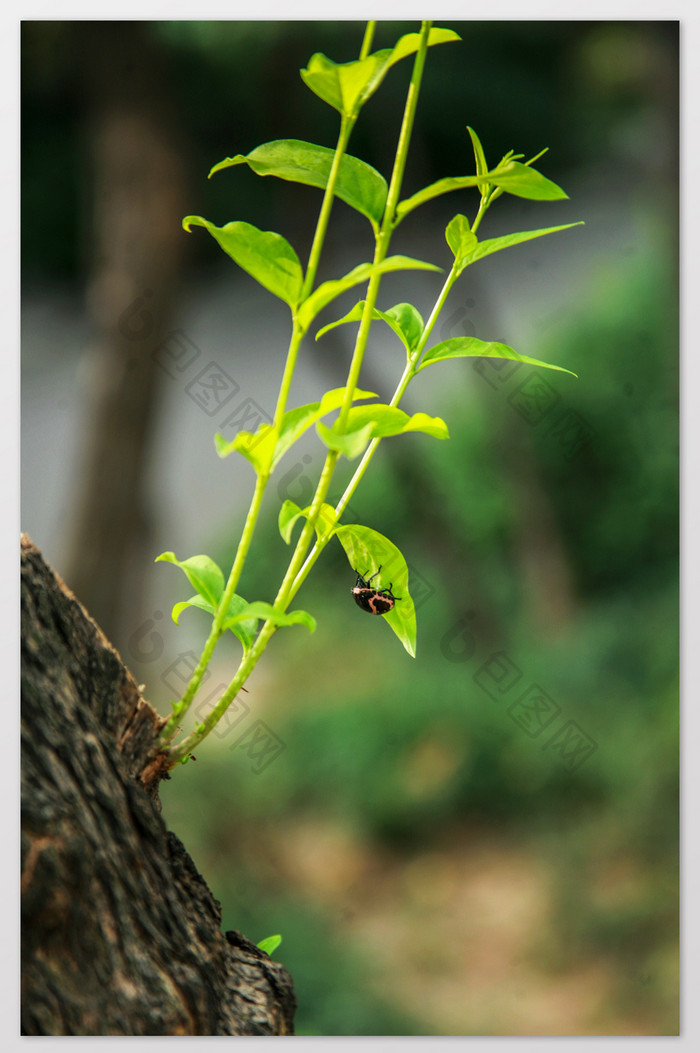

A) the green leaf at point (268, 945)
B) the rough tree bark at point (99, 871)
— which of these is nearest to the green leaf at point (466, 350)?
the rough tree bark at point (99, 871)

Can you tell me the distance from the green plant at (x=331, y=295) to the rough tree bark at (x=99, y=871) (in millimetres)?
44

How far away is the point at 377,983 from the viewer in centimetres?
131

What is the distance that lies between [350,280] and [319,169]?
0.32ft

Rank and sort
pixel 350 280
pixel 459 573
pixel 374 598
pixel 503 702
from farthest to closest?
pixel 459 573, pixel 503 702, pixel 374 598, pixel 350 280

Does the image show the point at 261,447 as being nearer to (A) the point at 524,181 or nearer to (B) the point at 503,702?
(A) the point at 524,181

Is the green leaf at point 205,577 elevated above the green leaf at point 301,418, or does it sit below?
below

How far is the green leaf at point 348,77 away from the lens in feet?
1.27

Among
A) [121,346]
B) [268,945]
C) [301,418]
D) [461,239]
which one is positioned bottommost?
[268,945]

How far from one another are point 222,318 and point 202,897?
1144mm

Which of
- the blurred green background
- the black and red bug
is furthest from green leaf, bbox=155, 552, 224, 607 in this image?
the blurred green background

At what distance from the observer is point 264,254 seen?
41cm

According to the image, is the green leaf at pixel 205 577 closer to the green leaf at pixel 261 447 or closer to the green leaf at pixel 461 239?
the green leaf at pixel 261 447

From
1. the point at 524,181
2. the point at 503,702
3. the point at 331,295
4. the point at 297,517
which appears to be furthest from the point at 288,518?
the point at 503,702

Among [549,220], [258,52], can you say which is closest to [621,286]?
[549,220]
